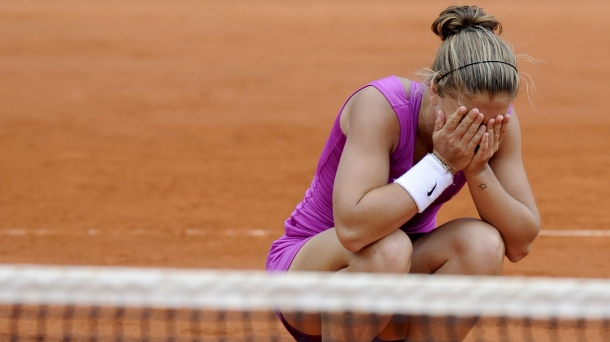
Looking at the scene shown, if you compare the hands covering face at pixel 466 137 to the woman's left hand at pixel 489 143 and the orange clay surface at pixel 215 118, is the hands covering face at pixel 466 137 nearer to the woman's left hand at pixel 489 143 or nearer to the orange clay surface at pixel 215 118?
the woman's left hand at pixel 489 143

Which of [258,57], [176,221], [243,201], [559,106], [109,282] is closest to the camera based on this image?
[109,282]

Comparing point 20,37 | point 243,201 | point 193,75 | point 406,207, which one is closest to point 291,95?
point 193,75

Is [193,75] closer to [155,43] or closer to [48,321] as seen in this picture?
[155,43]

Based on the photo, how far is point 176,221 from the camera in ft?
22.3

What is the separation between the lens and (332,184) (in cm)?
362

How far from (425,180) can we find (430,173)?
0.12 ft

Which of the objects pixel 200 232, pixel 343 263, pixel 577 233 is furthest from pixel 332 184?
pixel 577 233

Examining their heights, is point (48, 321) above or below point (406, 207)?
below

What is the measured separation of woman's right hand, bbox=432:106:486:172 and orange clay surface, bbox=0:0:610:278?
1.61 ft

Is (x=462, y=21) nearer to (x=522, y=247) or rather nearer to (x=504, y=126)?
(x=504, y=126)

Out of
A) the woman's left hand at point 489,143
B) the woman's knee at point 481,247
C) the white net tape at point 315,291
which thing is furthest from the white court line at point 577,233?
the white net tape at point 315,291

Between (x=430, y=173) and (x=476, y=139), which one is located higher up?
(x=476, y=139)

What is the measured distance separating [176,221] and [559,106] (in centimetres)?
626

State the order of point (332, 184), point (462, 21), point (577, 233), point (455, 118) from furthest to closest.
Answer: point (577, 233), point (332, 184), point (462, 21), point (455, 118)
